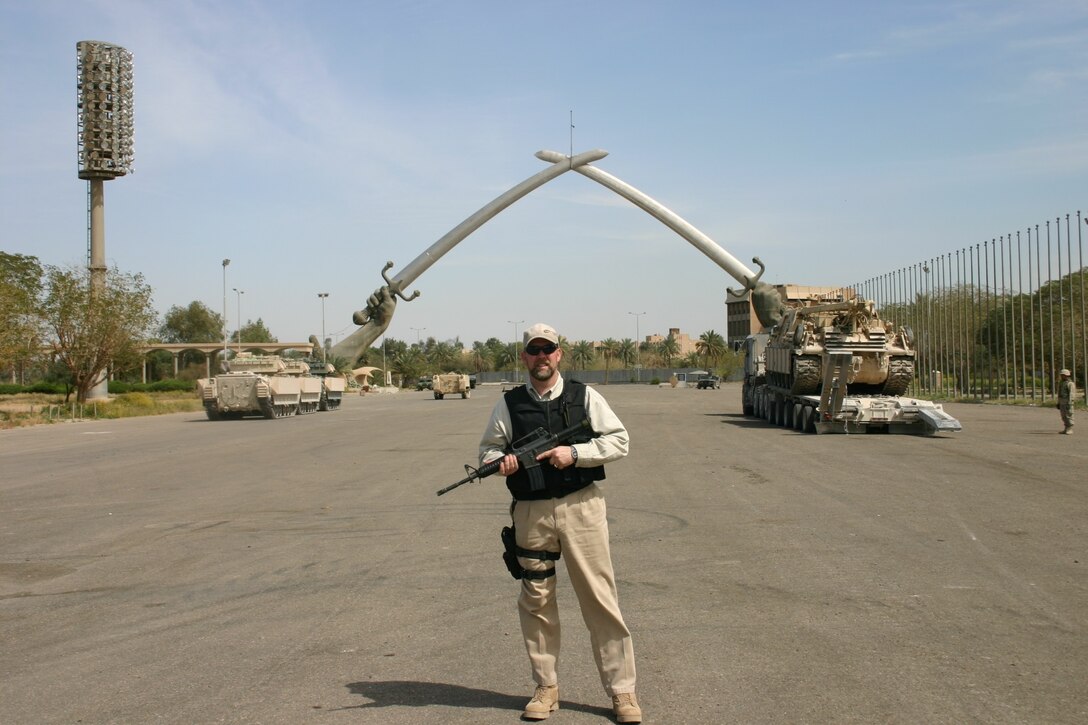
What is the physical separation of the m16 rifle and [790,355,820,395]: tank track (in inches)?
820

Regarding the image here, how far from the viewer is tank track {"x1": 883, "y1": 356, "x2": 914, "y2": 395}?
965 inches

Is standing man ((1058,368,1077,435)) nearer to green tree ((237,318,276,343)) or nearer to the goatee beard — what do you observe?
the goatee beard

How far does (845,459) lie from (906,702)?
41.1ft

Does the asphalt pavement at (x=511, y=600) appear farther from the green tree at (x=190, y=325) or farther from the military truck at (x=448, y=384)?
the green tree at (x=190, y=325)

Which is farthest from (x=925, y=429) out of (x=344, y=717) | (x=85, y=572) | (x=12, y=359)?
(x=12, y=359)

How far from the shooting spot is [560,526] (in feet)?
15.5

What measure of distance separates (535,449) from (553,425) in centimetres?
20

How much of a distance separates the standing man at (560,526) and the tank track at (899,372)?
829 inches

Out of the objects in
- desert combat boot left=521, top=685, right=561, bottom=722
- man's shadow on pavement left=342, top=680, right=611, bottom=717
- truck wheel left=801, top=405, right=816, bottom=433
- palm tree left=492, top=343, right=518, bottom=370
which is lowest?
man's shadow on pavement left=342, top=680, right=611, bottom=717

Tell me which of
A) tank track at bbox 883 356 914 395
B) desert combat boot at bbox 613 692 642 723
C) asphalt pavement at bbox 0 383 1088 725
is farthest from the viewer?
tank track at bbox 883 356 914 395

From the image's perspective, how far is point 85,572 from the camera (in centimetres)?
828

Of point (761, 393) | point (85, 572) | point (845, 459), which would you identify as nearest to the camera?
point (85, 572)

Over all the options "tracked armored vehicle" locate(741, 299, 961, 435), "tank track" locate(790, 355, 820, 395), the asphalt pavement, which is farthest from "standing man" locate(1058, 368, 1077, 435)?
the asphalt pavement

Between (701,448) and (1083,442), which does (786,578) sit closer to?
(701,448)
